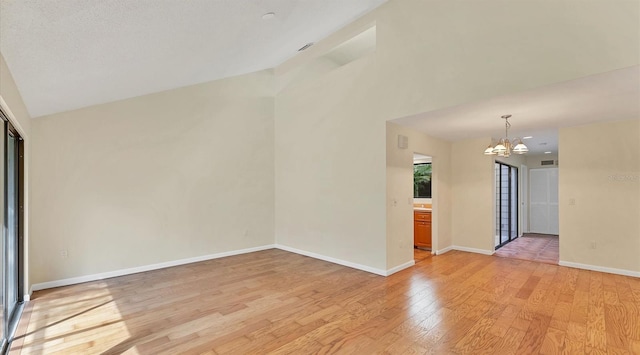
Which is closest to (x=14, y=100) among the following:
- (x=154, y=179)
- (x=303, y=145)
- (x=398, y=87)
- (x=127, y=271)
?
(x=154, y=179)

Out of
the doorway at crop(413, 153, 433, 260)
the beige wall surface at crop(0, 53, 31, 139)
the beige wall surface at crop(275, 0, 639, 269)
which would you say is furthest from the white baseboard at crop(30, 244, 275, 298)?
the doorway at crop(413, 153, 433, 260)

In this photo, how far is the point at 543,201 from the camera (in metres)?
8.46

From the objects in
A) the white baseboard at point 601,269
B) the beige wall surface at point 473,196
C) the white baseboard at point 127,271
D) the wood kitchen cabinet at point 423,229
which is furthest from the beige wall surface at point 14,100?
the white baseboard at point 601,269

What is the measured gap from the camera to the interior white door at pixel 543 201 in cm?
825

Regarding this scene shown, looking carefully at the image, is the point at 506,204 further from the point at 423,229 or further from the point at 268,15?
the point at 268,15

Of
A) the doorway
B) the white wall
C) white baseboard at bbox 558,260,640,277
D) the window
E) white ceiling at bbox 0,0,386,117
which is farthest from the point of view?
the window

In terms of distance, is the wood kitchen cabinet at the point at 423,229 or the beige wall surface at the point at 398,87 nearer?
the beige wall surface at the point at 398,87

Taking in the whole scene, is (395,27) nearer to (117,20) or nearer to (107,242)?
(117,20)

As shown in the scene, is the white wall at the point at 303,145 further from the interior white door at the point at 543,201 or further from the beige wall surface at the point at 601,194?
the interior white door at the point at 543,201

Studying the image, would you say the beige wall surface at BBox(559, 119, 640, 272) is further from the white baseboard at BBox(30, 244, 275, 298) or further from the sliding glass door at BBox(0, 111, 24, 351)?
the sliding glass door at BBox(0, 111, 24, 351)

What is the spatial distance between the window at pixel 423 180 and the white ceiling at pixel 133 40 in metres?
4.14

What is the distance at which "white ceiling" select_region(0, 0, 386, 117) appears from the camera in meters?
1.84

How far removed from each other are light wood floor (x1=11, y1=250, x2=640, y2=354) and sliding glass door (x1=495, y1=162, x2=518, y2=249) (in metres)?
1.99

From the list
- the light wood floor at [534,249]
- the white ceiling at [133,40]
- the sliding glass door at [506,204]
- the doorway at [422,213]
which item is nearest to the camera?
the white ceiling at [133,40]
